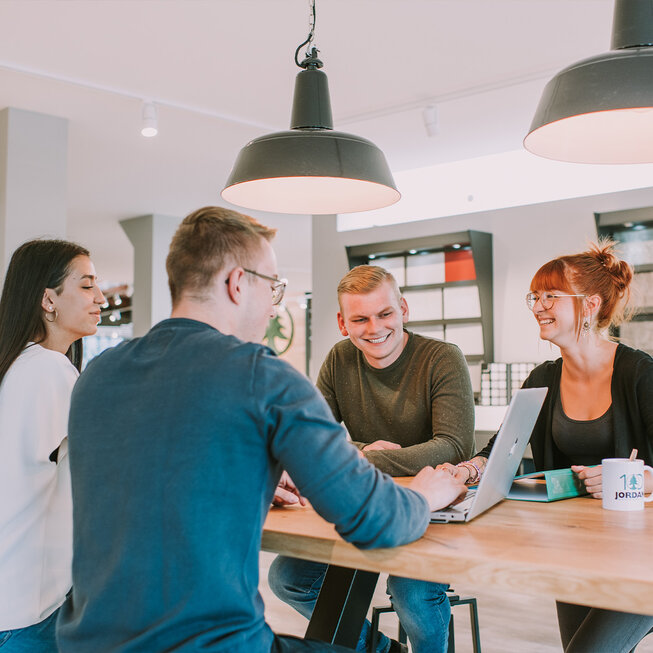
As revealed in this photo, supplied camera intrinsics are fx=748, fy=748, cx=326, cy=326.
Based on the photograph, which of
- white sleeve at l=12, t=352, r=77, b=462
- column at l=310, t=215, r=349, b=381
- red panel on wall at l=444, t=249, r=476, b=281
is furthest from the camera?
column at l=310, t=215, r=349, b=381

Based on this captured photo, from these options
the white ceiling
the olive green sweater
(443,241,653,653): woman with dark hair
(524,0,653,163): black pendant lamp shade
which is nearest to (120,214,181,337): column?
the white ceiling

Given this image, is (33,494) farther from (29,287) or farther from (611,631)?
(611,631)

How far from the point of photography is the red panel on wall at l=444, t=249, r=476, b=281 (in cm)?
631

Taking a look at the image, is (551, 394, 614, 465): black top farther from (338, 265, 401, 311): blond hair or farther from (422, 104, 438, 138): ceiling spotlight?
(422, 104, 438, 138): ceiling spotlight

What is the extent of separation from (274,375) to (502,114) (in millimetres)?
4610

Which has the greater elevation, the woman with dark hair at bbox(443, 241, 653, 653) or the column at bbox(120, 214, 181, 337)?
the column at bbox(120, 214, 181, 337)

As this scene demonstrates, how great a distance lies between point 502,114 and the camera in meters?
5.29

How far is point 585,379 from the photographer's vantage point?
7.75 ft

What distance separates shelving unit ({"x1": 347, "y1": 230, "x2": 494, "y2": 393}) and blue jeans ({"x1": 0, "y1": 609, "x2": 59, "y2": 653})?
15.7 feet

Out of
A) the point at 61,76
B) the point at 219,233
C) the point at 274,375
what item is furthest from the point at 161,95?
the point at 274,375

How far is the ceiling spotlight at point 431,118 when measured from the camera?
502cm

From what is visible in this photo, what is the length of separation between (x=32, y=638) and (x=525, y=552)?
1153 millimetres

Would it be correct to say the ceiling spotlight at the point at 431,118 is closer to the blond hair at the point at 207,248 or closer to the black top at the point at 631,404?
the black top at the point at 631,404

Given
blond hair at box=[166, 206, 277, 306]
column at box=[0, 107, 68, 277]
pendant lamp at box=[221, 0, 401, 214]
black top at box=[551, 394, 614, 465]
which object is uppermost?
column at box=[0, 107, 68, 277]
